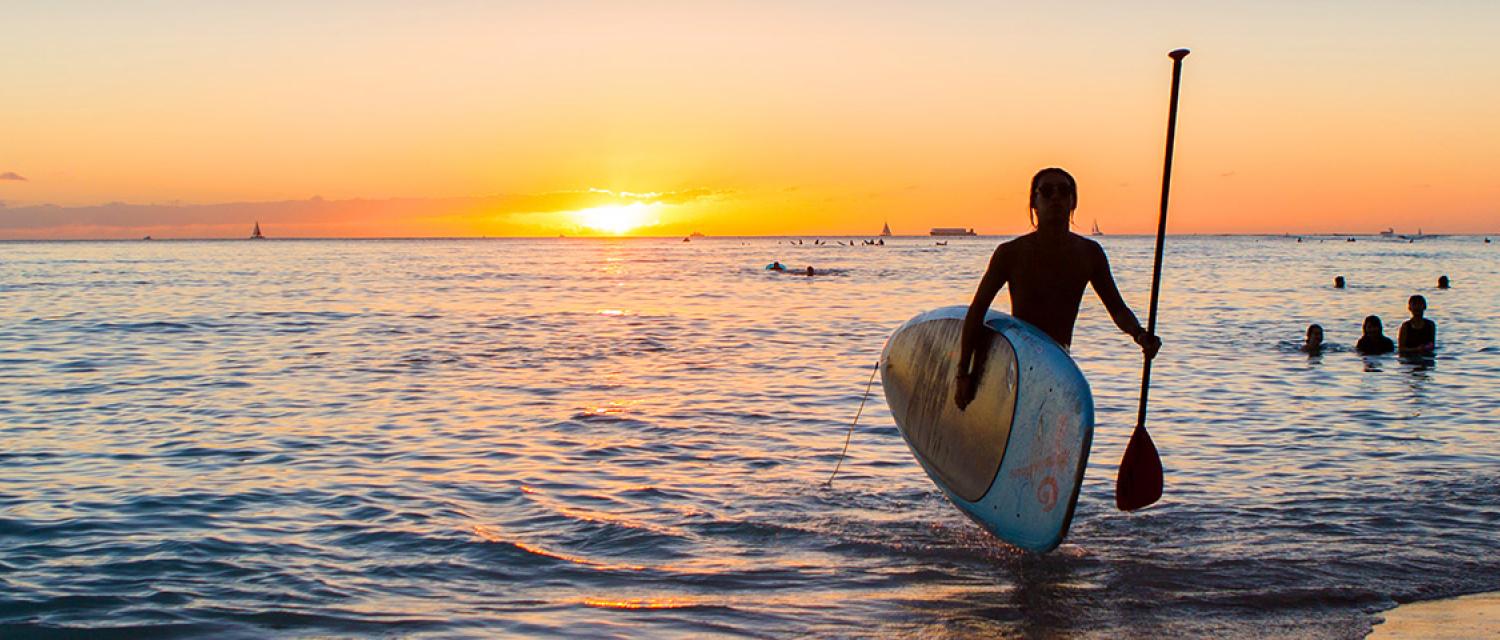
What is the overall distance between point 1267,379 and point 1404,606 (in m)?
11.5

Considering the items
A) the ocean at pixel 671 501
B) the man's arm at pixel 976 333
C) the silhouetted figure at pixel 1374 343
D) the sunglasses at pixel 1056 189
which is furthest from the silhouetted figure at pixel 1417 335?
the sunglasses at pixel 1056 189

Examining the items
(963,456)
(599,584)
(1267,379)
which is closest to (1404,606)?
(963,456)

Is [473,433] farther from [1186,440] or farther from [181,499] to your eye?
[1186,440]

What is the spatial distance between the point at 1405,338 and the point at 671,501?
15385 millimetres

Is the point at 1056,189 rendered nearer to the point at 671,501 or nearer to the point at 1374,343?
the point at 671,501

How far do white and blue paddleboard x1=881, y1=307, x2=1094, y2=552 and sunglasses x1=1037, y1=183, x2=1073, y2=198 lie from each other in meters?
0.77

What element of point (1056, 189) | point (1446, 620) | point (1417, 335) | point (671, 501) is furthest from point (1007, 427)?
point (1417, 335)

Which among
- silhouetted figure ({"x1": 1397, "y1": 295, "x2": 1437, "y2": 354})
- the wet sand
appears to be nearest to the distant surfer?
the wet sand

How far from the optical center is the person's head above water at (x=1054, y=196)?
670cm

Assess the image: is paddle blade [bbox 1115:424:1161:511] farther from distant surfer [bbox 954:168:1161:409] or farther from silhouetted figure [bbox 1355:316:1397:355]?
silhouetted figure [bbox 1355:316:1397:355]

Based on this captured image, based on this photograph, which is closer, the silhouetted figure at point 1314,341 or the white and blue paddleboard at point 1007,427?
the white and blue paddleboard at point 1007,427

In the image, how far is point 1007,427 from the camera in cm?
691

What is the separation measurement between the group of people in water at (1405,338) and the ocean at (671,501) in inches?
15.8

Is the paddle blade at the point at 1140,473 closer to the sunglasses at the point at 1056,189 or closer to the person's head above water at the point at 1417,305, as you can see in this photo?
the sunglasses at the point at 1056,189
